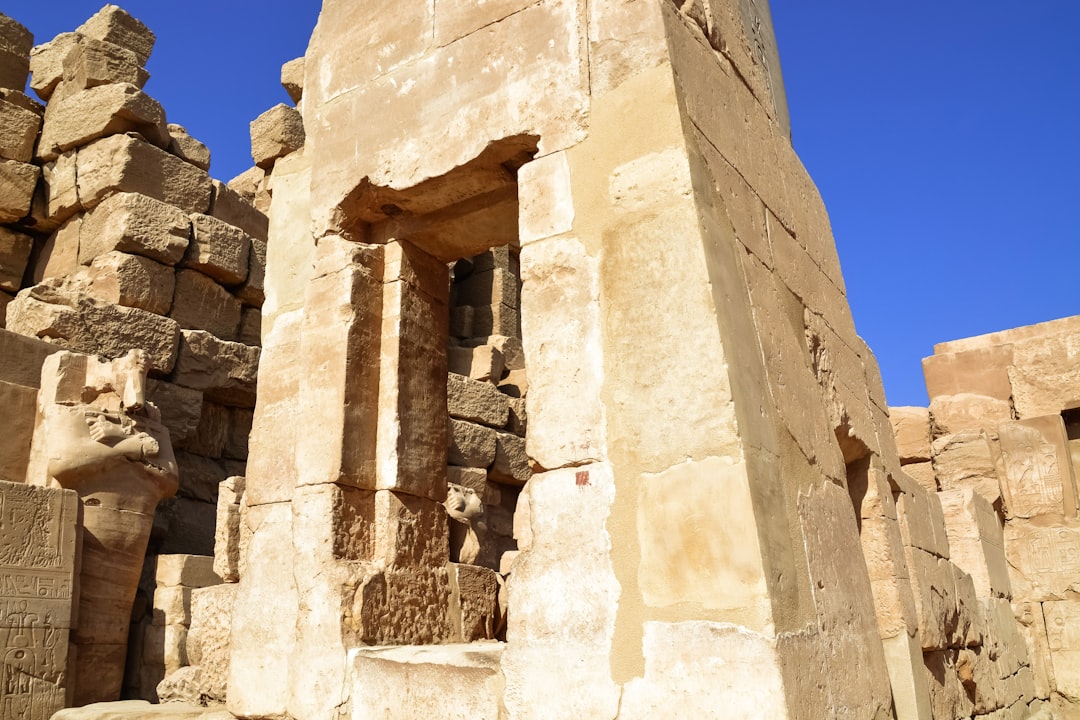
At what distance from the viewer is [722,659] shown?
2.40 m

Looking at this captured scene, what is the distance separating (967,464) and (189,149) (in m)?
8.97

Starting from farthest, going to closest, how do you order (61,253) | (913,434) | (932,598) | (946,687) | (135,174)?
(61,253) → (135,174) → (913,434) → (932,598) → (946,687)

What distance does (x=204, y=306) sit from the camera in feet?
30.8

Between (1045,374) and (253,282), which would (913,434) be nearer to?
(1045,374)

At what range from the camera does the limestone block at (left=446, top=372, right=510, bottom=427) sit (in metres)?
9.78

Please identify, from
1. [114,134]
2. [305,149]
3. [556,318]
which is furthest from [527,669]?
[114,134]

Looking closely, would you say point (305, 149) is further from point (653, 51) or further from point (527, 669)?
point (527, 669)

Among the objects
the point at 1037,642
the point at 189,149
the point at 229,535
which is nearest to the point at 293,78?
the point at 189,149

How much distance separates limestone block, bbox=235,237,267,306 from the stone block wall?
6902mm

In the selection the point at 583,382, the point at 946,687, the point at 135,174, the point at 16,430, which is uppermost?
the point at 135,174

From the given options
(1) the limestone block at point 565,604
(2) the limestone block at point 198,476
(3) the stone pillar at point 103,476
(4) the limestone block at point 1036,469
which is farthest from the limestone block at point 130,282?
(4) the limestone block at point 1036,469

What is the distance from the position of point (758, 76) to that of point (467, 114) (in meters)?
1.64

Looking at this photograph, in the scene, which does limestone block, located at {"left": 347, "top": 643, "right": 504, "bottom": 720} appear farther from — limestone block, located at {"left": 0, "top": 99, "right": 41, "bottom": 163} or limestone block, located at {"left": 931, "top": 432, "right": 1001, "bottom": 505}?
limestone block, located at {"left": 0, "top": 99, "right": 41, "bottom": 163}

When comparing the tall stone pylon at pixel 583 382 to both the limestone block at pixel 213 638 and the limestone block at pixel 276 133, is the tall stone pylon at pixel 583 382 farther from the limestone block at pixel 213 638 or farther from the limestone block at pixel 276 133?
the limestone block at pixel 276 133
